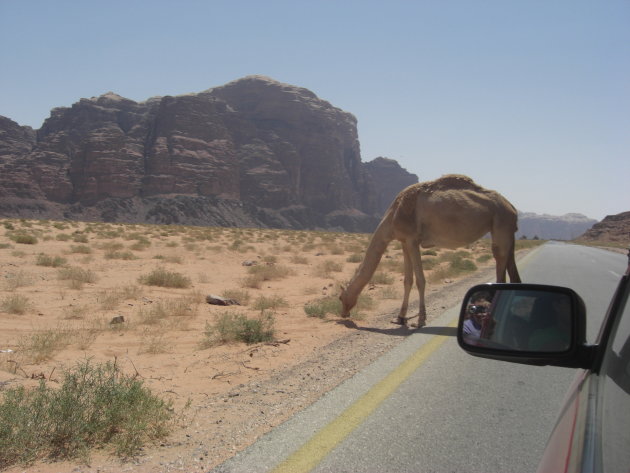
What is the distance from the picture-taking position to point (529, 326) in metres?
2.47

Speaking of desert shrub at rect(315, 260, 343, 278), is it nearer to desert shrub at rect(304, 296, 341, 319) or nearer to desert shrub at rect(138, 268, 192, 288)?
desert shrub at rect(138, 268, 192, 288)

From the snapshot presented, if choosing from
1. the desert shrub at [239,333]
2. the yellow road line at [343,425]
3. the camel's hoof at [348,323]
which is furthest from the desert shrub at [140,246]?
the yellow road line at [343,425]

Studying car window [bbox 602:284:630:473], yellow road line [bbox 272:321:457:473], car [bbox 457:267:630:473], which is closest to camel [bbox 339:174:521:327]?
yellow road line [bbox 272:321:457:473]

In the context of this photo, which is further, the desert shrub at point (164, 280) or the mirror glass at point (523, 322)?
the desert shrub at point (164, 280)

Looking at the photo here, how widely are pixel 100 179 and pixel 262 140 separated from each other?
50993mm

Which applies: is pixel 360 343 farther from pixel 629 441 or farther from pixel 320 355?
pixel 629 441

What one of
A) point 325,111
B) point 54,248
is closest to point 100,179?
point 325,111

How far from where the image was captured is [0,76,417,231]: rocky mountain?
10844 cm

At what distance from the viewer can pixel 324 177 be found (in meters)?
152

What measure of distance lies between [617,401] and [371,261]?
332 inches

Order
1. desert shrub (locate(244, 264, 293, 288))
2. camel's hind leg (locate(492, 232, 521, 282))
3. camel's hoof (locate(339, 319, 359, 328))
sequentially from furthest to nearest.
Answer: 1. desert shrub (locate(244, 264, 293, 288))
2. camel's hoof (locate(339, 319, 359, 328))
3. camel's hind leg (locate(492, 232, 521, 282))

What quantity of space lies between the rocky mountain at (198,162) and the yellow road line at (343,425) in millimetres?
99946

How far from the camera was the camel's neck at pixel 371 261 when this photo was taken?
389 inches

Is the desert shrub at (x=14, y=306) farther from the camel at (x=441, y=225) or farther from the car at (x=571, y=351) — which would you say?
the car at (x=571, y=351)
